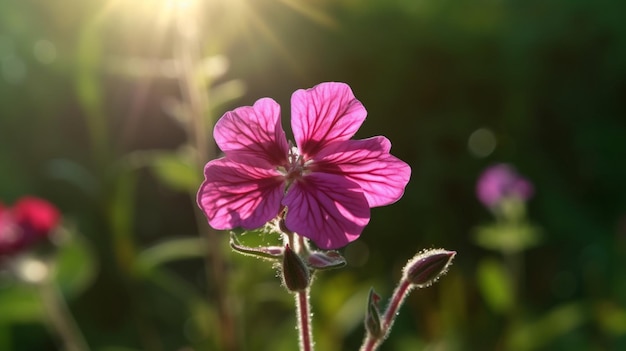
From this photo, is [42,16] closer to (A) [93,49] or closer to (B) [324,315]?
(A) [93,49]

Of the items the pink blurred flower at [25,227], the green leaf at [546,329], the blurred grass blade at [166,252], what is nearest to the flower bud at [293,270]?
the blurred grass blade at [166,252]

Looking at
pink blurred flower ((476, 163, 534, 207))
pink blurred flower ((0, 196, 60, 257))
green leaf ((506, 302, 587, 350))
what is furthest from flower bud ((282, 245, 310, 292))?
pink blurred flower ((476, 163, 534, 207))

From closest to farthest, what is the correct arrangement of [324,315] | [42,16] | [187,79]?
[187,79] → [324,315] → [42,16]

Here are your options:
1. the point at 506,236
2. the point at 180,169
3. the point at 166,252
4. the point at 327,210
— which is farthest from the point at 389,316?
the point at 506,236

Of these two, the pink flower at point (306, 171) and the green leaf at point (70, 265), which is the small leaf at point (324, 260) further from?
the green leaf at point (70, 265)

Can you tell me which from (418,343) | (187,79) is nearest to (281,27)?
(187,79)

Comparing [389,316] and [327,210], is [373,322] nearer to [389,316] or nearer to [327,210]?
[389,316]
